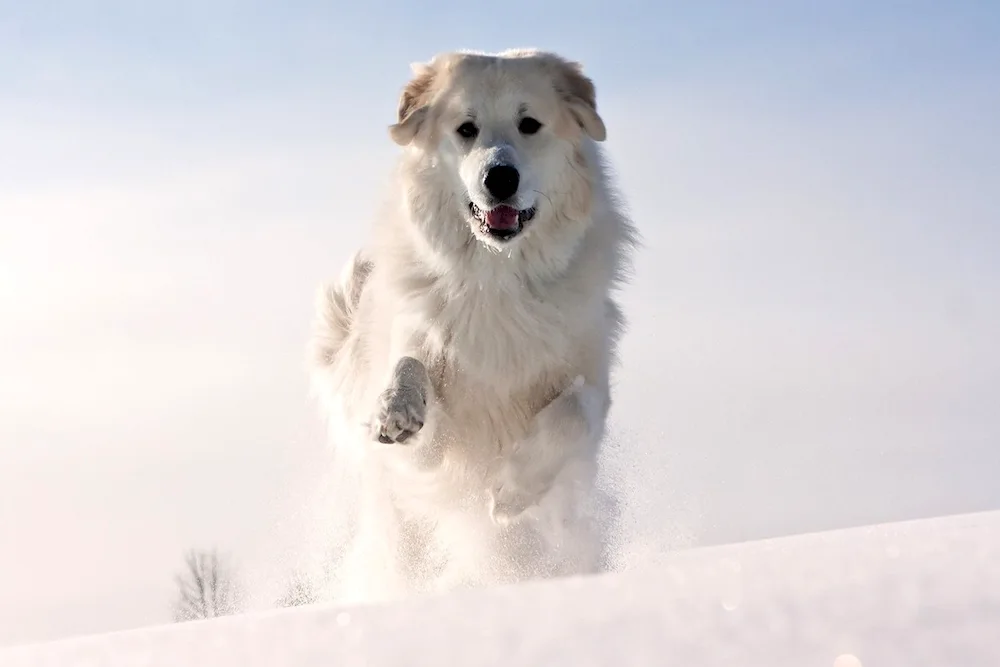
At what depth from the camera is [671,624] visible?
61.6 inches

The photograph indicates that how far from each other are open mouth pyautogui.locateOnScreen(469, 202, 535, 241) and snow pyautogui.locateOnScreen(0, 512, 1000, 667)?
2.75 metres

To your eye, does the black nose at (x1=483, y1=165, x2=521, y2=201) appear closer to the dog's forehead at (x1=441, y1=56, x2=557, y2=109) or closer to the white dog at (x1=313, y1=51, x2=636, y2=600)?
the white dog at (x1=313, y1=51, x2=636, y2=600)

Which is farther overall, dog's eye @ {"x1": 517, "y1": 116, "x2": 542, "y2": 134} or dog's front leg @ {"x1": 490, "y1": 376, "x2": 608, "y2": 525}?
dog's eye @ {"x1": 517, "y1": 116, "x2": 542, "y2": 134}

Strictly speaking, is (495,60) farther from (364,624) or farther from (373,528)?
(364,624)

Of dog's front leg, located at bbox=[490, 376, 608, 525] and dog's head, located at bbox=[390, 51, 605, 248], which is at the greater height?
dog's head, located at bbox=[390, 51, 605, 248]

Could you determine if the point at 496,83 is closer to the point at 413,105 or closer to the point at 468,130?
the point at 468,130

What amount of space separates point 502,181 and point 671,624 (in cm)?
324

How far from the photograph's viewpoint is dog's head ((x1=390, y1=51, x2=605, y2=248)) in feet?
15.4

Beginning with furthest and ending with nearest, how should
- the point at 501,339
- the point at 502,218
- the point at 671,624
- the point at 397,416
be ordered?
the point at 501,339
the point at 502,218
the point at 397,416
the point at 671,624

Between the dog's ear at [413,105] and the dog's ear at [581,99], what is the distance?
648 mm

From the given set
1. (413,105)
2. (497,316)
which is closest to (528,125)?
(413,105)

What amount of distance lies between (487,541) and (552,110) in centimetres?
208

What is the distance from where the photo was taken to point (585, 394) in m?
4.88

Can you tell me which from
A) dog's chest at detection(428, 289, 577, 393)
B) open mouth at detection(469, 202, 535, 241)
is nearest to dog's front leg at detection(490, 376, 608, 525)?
dog's chest at detection(428, 289, 577, 393)
